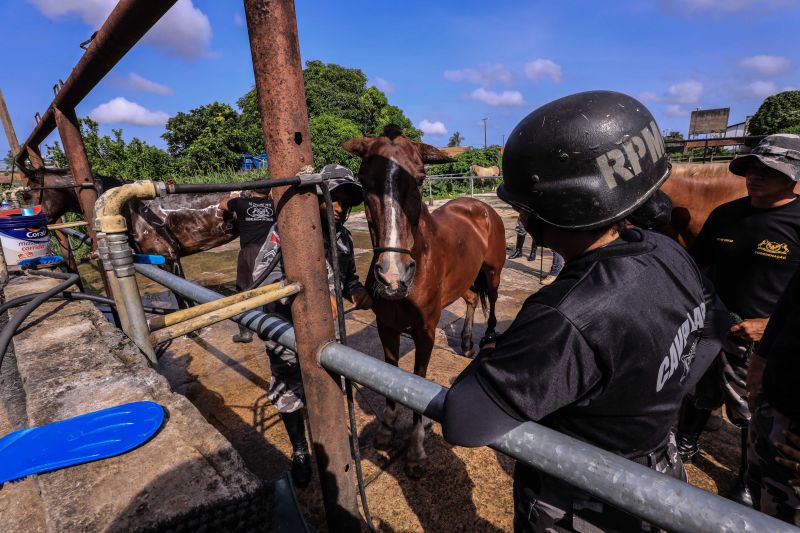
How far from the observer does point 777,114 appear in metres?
33.3

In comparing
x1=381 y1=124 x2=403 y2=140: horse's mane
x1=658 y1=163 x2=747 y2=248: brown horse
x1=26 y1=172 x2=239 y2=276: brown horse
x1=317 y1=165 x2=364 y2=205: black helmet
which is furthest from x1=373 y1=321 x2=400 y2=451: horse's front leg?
x1=26 y1=172 x2=239 y2=276: brown horse

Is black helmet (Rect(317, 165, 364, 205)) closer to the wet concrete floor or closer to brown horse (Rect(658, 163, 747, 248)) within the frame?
the wet concrete floor

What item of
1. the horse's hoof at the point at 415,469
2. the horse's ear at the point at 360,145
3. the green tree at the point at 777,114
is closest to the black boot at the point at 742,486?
the horse's hoof at the point at 415,469

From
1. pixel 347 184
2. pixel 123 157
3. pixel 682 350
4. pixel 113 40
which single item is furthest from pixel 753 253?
pixel 123 157

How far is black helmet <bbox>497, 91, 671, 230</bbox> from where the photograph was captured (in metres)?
1.12

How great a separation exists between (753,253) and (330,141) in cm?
2273

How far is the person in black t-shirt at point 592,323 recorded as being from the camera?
0.89 metres

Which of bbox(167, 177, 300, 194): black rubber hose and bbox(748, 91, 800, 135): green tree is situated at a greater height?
bbox(748, 91, 800, 135): green tree

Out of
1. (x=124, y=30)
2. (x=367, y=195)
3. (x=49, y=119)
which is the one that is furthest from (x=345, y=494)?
(x=49, y=119)

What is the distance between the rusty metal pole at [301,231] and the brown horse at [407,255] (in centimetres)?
102

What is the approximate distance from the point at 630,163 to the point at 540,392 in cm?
79

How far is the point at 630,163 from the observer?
114 cm

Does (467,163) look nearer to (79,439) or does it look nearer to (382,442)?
(382,442)

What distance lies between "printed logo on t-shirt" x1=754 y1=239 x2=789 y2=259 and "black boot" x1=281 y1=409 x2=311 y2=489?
340 cm
